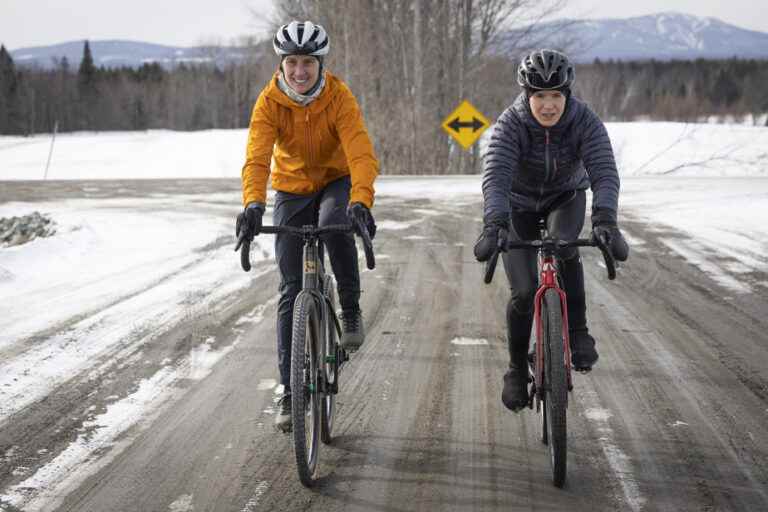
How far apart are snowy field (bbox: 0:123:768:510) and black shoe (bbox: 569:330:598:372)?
2580 millimetres

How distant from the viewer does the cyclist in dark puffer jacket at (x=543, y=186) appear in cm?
429

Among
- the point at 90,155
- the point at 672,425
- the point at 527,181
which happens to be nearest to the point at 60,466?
the point at 527,181

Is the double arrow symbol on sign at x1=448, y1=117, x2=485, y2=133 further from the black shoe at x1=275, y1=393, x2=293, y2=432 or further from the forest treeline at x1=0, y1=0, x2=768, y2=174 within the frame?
the black shoe at x1=275, y1=393, x2=293, y2=432

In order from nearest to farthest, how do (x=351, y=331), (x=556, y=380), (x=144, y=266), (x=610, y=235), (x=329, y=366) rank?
(x=556, y=380), (x=610, y=235), (x=329, y=366), (x=351, y=331), (x=144, y=266)

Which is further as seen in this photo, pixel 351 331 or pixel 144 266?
pixel 144 266

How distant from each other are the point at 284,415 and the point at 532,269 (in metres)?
1.52

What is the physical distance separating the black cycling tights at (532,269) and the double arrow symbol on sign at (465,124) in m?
18.1

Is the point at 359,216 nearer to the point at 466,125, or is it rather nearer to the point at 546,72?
the point at 546,72

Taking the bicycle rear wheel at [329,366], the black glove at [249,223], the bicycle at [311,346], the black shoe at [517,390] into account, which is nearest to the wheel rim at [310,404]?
the bicycle at [311,346]

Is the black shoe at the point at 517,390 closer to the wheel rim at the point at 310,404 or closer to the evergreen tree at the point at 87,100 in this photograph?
the wheel rim at the point at 310,404

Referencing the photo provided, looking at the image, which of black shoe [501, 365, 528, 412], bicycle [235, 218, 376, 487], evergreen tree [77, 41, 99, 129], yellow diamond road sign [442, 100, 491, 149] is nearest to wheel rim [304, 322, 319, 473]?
bicycle [235, 218, 376, 487]

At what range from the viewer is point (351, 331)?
16.3 ft

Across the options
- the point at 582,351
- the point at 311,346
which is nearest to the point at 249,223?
the point at 311,346

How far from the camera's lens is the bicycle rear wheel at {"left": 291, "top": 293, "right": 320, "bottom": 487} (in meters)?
3.93
